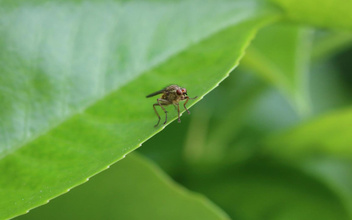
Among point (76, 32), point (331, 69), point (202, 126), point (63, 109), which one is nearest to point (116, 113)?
point (63, 109)

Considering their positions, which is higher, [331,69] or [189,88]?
[189,88]

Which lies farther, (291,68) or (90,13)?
(291,68)

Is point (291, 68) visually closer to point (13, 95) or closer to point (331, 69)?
point (13, 95)

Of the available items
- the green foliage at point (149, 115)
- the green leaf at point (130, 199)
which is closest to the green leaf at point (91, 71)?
the green foliage at point (149, 115)

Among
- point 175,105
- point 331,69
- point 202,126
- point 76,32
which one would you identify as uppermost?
point 76,32

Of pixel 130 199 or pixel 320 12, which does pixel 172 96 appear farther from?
pixel 320 12

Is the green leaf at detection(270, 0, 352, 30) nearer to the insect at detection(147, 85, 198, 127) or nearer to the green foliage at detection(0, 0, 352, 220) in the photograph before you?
the green foliage at detection(0, 0, 352, 220)

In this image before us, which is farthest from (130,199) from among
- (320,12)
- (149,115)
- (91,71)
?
(320,12)
